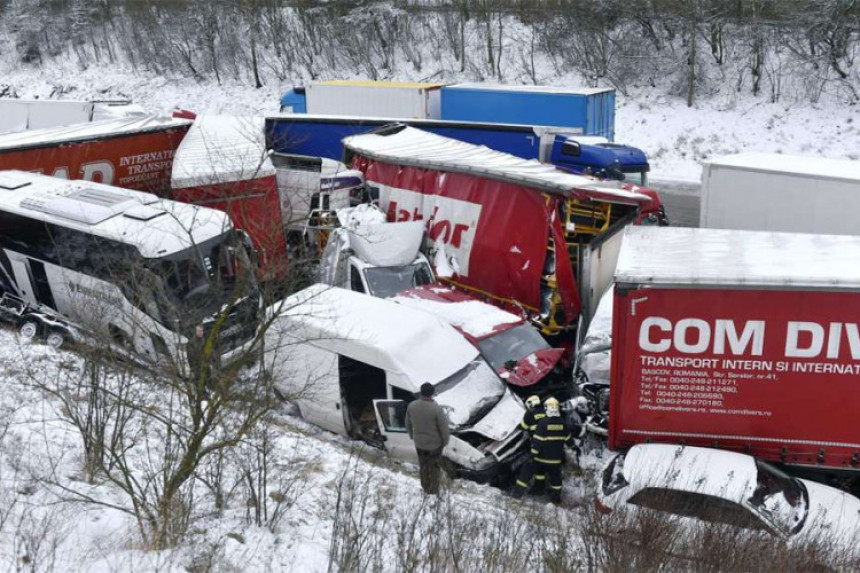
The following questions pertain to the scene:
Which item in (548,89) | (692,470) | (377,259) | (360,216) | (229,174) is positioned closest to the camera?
(692,470)

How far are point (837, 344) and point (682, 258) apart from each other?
1678mm

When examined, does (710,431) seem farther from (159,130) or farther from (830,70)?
(830,70)

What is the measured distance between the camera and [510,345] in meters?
10.5

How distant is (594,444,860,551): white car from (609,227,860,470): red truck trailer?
0.47 meters

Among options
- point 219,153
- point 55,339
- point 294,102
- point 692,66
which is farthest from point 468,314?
point 692,66

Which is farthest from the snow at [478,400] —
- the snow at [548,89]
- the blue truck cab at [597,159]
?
the snow at [548,89]

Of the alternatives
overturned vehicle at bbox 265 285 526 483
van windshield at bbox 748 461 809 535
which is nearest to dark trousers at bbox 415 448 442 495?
overturned vehicle at bbox 265 285 526 483

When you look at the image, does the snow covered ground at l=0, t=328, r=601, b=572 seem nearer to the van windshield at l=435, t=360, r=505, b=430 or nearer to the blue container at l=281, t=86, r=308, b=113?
the van windshield at l=435, t=360, r=505, b=430

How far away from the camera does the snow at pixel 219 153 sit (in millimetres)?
14789

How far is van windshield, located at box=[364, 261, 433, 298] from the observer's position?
40.3ft

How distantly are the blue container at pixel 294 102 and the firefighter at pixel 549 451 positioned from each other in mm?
21655

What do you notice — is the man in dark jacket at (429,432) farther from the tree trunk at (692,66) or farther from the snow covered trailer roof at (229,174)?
the tree trunk at (692,66)

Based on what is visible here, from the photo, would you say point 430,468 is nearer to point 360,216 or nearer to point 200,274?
point 200,274

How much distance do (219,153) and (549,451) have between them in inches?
408
